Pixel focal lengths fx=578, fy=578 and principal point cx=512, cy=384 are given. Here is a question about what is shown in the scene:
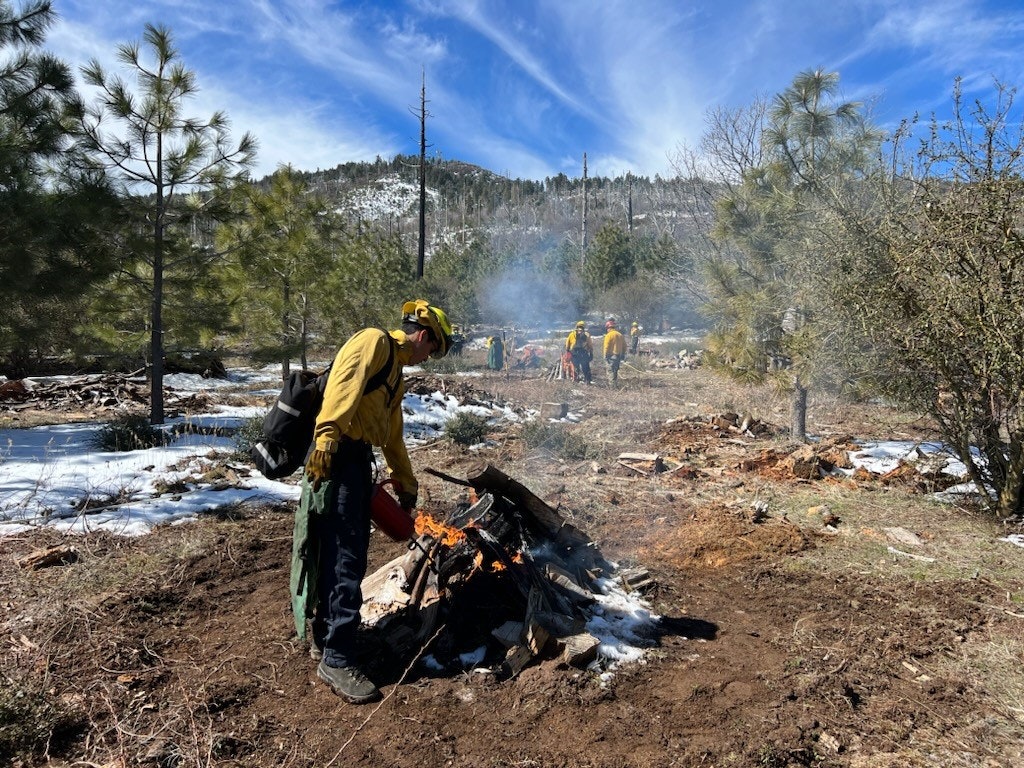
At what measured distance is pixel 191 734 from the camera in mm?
2445

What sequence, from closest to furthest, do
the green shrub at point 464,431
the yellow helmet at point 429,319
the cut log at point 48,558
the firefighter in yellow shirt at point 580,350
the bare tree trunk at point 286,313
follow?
the yellow helmet at point 429,319
the cut log at point 48,558
the green shrub at point 464,431
the bare tree trunk at point 286,313
the firefighter in yellow shirt at point 580,350

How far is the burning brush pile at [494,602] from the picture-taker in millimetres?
3133

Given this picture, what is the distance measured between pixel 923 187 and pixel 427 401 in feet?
29.5

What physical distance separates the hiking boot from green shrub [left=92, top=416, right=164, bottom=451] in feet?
19.2

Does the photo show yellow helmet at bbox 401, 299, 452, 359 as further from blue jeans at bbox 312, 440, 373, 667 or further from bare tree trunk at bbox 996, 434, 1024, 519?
bare tree trunk at bbox 996, 434, 1024, 519

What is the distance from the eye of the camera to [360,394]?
2.69 metres

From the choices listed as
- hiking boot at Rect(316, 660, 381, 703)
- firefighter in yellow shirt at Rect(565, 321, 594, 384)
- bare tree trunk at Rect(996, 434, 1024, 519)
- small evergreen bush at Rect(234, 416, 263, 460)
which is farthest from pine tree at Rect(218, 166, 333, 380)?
bare tree trunk at Rect(996, 434, 1024, 519)

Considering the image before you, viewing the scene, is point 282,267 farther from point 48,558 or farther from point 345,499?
point 345,499

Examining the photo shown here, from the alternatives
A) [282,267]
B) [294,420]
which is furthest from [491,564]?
[282,267]

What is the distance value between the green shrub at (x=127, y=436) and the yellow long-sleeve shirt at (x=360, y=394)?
587 centimetres

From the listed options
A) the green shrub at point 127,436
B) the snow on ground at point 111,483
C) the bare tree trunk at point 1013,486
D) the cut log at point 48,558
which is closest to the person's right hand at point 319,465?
the cut log at point 48,558

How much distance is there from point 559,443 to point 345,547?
577 cm

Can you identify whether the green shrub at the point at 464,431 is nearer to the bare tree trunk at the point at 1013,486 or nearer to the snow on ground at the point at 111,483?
the snow on ground at the point at 111,483

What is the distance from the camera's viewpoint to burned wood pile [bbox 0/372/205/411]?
1070 centimetres
